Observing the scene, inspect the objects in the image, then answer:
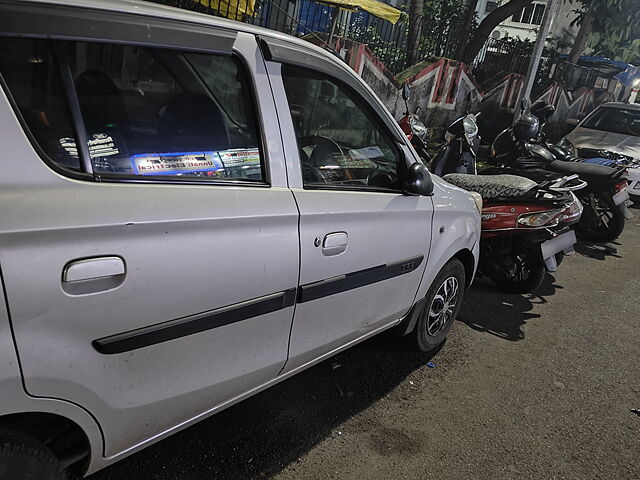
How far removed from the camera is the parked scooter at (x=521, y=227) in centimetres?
435

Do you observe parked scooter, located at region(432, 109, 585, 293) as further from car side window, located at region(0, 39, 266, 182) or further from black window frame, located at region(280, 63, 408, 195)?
car side window, located at region(0, 39, 266, 182)

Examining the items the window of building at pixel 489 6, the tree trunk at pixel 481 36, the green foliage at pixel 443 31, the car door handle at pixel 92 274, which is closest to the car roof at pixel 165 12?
the car door handle at pixel 92 274

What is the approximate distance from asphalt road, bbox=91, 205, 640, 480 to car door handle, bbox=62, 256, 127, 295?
1171mm

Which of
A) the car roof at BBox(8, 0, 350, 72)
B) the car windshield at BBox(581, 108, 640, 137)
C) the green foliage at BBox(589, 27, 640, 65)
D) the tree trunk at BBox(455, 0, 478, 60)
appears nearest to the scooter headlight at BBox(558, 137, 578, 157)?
the car windshield at BBox(581, 108, 640, 137)

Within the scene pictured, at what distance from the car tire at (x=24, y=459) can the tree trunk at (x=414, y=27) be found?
33.5 ft

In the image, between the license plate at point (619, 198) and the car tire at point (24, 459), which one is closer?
the car tire at point (24, 459)

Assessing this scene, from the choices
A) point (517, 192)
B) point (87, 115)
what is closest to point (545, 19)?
point (517, 192)

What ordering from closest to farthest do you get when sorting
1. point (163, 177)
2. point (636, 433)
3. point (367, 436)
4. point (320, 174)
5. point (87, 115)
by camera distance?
point (87, 115)
point (163, 177)
point (320, 174)
point (367, 436)
point (636, 433)

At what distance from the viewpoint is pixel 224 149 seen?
6.54 ft

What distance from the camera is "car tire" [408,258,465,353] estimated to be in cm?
330

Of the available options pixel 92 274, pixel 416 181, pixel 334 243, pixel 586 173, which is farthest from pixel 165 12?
pixel 586 173

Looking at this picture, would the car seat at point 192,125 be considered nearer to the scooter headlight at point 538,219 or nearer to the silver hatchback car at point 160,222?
the silver hatchback car at point 160,222

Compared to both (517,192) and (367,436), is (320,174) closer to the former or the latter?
(367,436)

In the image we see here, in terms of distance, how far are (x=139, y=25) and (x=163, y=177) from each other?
1.67 feet
